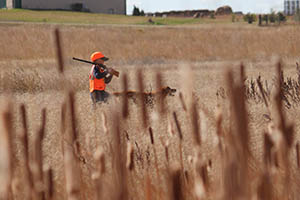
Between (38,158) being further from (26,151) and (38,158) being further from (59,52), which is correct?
(59,52)

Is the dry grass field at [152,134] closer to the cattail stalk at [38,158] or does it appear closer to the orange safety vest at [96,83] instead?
the cattail stalk at [38,158]

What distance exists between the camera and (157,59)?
12734mm

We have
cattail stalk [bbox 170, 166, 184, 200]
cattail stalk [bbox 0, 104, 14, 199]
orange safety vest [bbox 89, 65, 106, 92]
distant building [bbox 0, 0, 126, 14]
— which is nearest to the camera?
cattail stalk [bbox 0, 104, 14, 199]

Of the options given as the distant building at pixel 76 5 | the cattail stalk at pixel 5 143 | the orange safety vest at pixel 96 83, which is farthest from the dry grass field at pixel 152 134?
the distant building at pixel 76 5

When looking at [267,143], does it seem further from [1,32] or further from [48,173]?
[1,32]

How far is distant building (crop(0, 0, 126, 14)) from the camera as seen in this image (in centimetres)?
4253

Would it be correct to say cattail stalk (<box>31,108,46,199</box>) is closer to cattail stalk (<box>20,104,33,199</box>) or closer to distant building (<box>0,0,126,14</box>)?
cattail stalk (<box>20,104,33,199</box>)

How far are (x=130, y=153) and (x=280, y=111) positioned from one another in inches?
14.1

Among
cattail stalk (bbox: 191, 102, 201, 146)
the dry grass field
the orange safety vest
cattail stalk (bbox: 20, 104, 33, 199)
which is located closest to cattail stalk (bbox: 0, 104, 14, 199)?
the dry grass field

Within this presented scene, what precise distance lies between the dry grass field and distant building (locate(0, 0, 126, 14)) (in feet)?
100

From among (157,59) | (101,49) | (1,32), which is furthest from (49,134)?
(1,32)

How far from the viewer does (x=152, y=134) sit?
1.31m

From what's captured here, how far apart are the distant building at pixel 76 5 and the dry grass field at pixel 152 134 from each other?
100ft

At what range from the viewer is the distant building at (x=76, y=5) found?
42.5m
